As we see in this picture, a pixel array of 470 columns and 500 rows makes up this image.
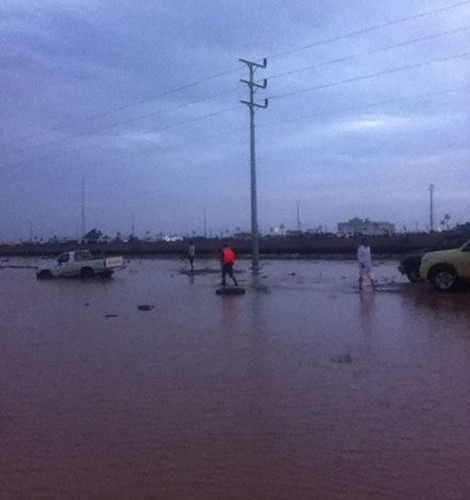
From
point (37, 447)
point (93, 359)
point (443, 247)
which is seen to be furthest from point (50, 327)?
point (443, 247)

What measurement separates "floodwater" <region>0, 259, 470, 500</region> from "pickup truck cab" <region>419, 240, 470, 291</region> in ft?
15.8

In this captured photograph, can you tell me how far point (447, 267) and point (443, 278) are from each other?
0.43 meters

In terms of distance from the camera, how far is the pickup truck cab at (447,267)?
22.6 m

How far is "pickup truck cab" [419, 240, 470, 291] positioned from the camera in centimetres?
2264

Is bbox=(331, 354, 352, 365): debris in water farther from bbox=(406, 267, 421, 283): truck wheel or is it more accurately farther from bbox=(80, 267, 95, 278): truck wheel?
bbox=(80, 267, 95, 278): truck wheel

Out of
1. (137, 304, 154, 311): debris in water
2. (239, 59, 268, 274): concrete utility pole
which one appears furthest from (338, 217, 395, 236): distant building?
(137, 304, 154, 311): debris in water

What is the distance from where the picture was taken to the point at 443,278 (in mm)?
23297

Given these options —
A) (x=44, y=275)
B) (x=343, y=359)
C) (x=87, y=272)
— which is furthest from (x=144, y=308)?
(x=44, y=275)

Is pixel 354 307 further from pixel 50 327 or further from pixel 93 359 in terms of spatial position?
pixel 93 359

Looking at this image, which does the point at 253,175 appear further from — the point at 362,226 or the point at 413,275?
the point at 362,226

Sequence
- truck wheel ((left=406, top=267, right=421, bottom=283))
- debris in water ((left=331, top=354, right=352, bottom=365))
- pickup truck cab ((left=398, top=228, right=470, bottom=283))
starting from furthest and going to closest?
1. truck wheel ((left=406, top=267, right=421, bottom=283))
2. pickup truck cab ((left=398, top=228, right=470, bottom=283))
3. debris in water ((left=331, top=354, right=352, bottom=365))

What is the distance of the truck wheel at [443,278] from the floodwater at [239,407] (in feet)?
16.5

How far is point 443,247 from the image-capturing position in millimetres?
25156

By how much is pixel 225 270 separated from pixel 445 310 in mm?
9884
